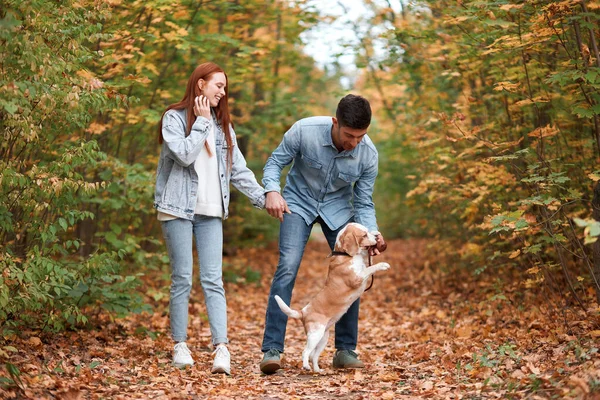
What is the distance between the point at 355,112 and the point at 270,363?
1.99 meters

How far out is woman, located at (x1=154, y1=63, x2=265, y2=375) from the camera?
17.2ft

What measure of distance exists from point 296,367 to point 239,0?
530 cm

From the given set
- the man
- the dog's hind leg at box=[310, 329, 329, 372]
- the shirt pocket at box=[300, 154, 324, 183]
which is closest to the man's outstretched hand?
the man

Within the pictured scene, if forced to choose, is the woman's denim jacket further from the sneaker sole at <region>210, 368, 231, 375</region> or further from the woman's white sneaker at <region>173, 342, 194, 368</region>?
the sneaker sole at <region>210, 368, 231, 375</region>

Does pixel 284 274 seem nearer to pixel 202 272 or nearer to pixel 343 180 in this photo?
pixel 202 272

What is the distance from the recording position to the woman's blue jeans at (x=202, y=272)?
5.35 m

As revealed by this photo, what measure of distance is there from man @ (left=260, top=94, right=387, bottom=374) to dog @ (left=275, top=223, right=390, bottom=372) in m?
0.16

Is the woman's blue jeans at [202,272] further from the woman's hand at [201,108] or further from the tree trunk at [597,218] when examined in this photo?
the tree trunk at [597,218]

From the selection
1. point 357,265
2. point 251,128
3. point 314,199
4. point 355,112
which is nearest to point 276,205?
point 314,199

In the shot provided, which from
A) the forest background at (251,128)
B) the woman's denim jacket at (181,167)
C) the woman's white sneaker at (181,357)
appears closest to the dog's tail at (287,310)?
the woman's denim jacket at (181,167)

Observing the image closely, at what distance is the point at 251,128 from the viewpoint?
12695 mm

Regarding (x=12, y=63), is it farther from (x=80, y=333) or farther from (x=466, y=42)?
(x=466, y=42)

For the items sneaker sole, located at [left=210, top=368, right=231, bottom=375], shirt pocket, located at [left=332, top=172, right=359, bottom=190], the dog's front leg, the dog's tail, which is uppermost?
Result: shirt pocket, located at [left=332, top=172, right=359, bottom=190]

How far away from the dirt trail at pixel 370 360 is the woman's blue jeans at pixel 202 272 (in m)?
0.36
